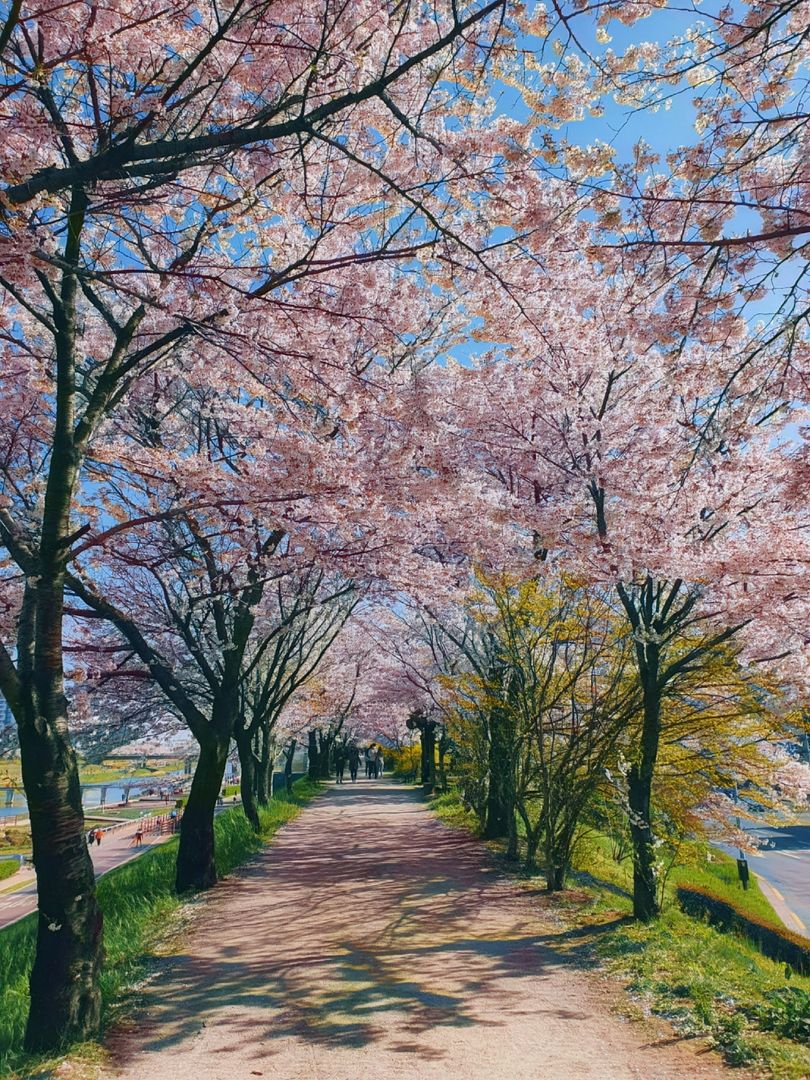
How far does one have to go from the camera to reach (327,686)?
28.9 m

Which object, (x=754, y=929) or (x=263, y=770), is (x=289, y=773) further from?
(x=754, y=929)

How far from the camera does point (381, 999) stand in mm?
4969

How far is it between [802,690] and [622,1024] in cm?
473

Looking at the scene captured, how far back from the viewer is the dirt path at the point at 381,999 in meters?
3.97

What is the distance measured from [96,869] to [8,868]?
388 cm

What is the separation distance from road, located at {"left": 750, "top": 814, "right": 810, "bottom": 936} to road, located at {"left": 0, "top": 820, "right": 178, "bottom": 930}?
49.8 ft

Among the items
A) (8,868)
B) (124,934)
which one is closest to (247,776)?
(124,934)

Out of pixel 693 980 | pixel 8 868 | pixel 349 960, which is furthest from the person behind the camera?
pixel 8 868

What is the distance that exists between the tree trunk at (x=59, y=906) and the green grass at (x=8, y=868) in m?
20.2

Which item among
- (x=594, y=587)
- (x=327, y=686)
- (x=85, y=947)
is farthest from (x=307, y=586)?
(x=327, y=686)

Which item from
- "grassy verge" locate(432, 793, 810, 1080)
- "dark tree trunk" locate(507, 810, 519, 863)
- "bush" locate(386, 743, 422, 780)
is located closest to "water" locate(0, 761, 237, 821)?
"bush" locate(386, 743, 422, 780)

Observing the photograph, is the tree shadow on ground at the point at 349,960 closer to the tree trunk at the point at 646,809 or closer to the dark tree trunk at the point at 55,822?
the dark tree trunk at the point at 55,822

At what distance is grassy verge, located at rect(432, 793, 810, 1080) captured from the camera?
161 inches

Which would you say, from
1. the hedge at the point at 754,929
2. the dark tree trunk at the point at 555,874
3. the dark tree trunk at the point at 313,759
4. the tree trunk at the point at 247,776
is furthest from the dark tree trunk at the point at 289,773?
the dark tree trunk at the point at 555,874
